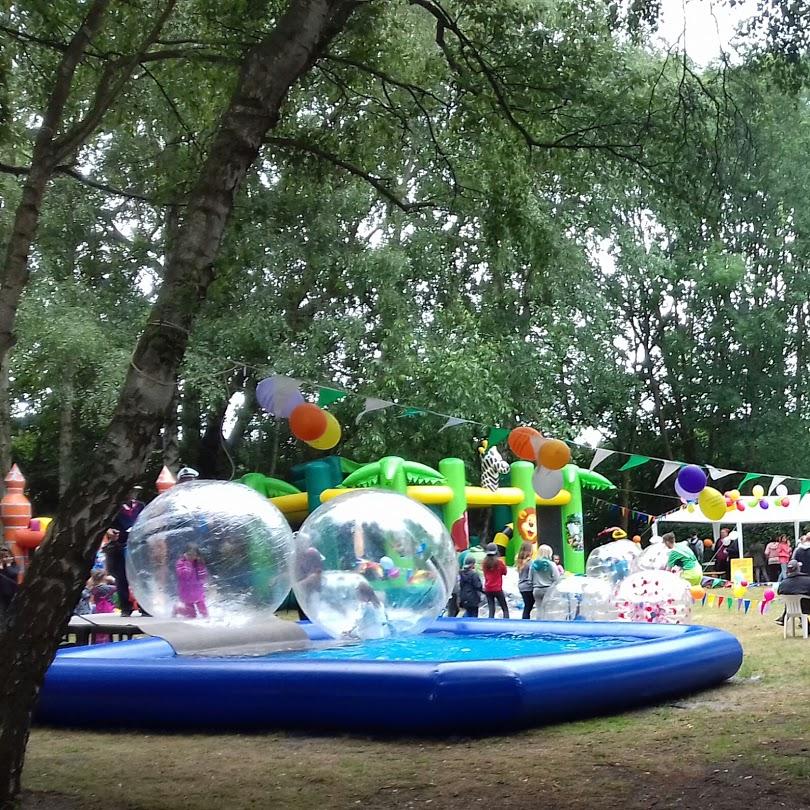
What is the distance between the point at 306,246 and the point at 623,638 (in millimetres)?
13551

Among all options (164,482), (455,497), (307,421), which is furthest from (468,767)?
(455,497)

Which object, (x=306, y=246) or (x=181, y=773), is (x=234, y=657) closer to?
(x=181, y=773)

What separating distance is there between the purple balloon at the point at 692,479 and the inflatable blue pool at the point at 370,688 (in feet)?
20.3

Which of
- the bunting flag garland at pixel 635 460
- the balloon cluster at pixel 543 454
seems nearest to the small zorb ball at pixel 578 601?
the balloon cluster at pixel 543 454

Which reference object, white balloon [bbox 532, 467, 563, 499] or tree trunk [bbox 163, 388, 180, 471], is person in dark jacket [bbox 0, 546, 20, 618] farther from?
tree trunk [bbox 163, 388, 180, 471]

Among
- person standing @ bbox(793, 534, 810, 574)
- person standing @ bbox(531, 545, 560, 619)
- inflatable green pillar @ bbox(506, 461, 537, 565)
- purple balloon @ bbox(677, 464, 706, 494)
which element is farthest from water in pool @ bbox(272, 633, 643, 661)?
inflatable green pillar @ bbox(506, 461, 537, 565)

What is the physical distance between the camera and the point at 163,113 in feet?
42.2

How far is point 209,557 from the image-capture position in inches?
415

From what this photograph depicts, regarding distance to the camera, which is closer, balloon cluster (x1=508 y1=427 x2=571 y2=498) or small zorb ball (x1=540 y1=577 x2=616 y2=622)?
balloon cluster (x1=508 y1=427 x2=571 y2=498)

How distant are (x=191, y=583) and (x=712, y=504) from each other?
9311mm

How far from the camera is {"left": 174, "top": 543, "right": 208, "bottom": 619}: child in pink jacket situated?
34.7 feet

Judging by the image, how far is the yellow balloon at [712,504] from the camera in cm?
1703

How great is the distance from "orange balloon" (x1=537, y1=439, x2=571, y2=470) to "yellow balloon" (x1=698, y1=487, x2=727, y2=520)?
4.72 m

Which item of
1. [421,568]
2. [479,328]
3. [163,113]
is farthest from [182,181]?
[479,328]
